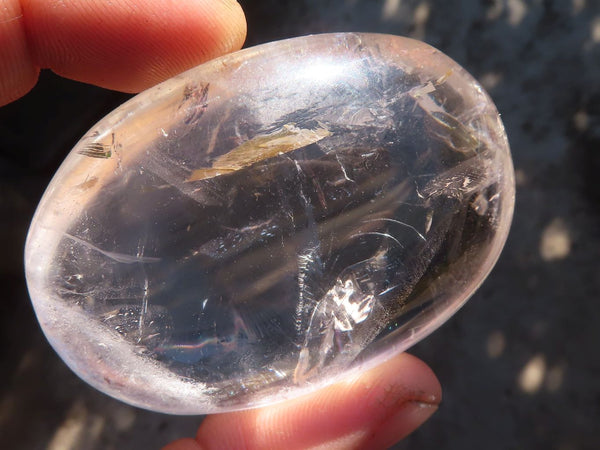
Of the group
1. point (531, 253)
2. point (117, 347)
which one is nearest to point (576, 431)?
point (531, 253)

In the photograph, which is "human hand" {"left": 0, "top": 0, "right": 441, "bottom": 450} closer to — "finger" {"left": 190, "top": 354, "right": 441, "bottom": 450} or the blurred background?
"finger" {"left": 190, "top": 354, "right": 441, "bottom": 450}

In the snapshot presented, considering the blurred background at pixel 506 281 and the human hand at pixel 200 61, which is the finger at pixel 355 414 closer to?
the human hand at pixel 200 61

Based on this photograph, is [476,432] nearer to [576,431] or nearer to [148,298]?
[576,431]

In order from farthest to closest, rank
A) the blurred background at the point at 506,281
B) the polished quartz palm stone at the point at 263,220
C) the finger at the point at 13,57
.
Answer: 1. the blurred background at the point at 506,281
2. the finger at the point at 13,57
3. the polished quartz palm stone at the point at 263,220

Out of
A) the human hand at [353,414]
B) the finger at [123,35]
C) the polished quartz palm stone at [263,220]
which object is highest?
the finger at [123,35]

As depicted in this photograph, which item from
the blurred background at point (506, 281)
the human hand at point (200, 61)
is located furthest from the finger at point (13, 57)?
the blurred background at point (506, 281)

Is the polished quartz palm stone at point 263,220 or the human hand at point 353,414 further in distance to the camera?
the human hand at point 353,414

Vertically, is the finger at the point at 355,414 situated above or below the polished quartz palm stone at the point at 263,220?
below
